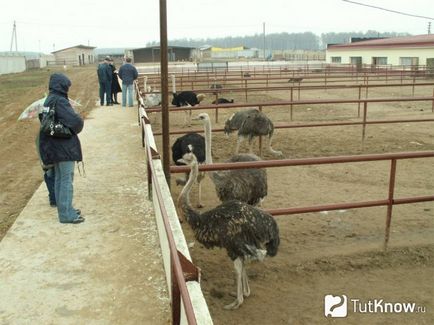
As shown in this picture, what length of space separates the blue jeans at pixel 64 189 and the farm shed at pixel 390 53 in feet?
97.8

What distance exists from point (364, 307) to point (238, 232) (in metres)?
1.10

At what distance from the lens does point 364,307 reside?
3.61 meters

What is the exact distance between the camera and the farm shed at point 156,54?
5688cm

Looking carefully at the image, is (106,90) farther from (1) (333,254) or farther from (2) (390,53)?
(2) (390,53)

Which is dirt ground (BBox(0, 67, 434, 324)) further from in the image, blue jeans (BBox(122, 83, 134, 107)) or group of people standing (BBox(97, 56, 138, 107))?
blue jeans (BBox(122, 83, 134, 107))

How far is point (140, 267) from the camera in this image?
11.9 feet

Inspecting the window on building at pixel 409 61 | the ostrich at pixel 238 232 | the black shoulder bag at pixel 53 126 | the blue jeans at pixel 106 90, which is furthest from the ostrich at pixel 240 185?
the window on building at pixel 409 61

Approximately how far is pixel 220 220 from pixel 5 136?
342 inches

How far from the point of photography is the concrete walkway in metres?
3.07

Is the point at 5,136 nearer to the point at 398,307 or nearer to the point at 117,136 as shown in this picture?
the point at 117,136

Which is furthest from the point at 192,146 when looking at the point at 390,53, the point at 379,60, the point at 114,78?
the point at 379,60

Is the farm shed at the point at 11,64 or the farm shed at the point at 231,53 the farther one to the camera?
the farm shed at the point at 231,53

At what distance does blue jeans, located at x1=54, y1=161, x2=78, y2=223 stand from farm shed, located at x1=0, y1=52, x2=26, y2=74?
4288 centimetres

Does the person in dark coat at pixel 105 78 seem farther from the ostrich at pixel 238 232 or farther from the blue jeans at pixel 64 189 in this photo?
the ostrich at pixel 238 232
